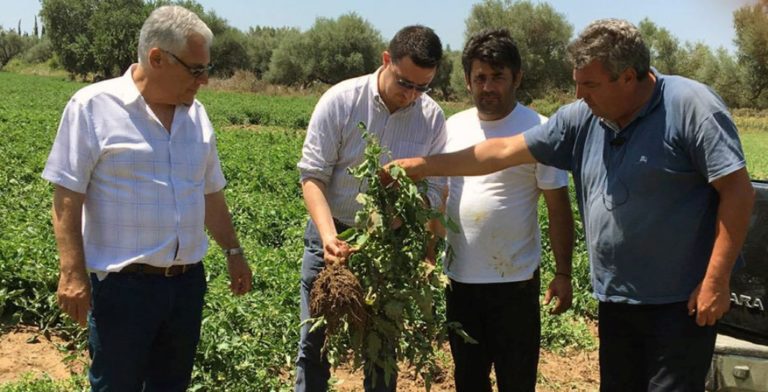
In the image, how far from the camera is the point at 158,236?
111 inches

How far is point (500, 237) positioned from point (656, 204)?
784 millimetres

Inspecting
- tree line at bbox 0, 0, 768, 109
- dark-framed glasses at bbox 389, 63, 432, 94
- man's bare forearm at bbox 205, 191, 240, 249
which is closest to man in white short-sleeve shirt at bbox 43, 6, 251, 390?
man's bare forearm at bbox 205, 191, 240, 249

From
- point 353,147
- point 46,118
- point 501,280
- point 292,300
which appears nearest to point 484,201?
point 501,280

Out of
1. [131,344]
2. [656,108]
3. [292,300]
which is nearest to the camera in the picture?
[656,108]

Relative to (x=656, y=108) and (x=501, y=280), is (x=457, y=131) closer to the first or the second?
(x=501, y=280)

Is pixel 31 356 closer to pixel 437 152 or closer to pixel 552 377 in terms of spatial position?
pixel 437 152

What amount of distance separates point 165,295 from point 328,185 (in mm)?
873

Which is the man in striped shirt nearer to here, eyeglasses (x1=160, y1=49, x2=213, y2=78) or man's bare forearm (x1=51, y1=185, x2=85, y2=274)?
eyeglasses (x1=160, y1=49, x2=213, y2=78)

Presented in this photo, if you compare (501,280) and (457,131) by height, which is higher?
(457,131)

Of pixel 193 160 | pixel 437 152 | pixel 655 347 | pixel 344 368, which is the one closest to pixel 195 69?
pixel 193 160

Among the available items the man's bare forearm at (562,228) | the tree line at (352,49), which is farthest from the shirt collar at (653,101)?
the tree line at (352,49)

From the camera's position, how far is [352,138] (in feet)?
10.5

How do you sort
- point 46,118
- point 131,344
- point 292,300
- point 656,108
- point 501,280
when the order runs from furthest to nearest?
point 46,118, point 292,300, point 501,280, point 131,344, point 656,108

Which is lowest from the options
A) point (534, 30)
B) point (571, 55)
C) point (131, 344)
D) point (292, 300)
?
point (292, 300)
